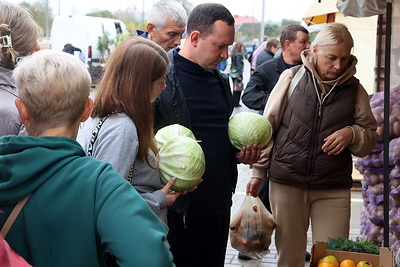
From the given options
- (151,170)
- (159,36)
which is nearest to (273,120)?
(159,36)

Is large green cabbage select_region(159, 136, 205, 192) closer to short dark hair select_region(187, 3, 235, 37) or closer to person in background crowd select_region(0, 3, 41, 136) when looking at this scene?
person in background crowd select_region(0, 3, 41, 136)

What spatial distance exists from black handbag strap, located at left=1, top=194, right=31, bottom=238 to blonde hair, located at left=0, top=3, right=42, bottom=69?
1.32m

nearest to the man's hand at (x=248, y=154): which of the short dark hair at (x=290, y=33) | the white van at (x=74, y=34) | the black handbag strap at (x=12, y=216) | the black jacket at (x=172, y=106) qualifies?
the black jacket at (x=172, y=106)

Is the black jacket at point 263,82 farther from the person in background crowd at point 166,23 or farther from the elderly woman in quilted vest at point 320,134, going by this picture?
the person in background crowd at point 166,23

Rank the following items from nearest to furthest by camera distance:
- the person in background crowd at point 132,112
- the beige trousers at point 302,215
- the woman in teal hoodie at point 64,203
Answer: the woman in teal hoodie at point 64,203
the person in background crowd at point 132,112
the beige trousers at point 302,215

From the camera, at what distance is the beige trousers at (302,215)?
4.08 meters

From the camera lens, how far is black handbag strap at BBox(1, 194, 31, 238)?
169 cm

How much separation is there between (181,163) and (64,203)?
1.04 meters

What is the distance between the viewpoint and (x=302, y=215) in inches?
165

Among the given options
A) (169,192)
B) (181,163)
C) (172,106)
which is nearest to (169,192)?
(169,192)

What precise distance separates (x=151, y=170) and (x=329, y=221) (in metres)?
1.98

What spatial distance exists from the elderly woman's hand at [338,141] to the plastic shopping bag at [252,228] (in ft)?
2.65

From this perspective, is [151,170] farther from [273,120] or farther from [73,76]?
[273,120]

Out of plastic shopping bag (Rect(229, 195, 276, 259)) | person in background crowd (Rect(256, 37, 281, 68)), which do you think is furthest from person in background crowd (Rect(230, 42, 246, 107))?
plastic shopping bag (Rect(229, 195, 276, 259))
